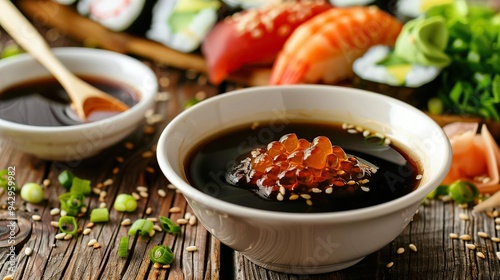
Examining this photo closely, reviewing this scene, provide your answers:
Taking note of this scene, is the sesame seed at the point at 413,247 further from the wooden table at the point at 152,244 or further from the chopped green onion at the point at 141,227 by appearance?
the chopped green onion at the point at 141,227

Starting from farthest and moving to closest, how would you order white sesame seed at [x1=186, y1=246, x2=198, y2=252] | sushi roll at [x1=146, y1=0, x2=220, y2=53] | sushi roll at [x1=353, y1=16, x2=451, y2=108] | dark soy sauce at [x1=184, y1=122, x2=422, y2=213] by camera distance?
sushi roll at [x1=146, y1=0, x2=220, y2=53]
sushi roll at [x1=353, y1=16, x2=451, y2=108]
white sesame seed at [x1=186, y1=246, x2=198, y2=252]
dark soy sauce at [x1=184, y1=122, x2=422, y2=213]

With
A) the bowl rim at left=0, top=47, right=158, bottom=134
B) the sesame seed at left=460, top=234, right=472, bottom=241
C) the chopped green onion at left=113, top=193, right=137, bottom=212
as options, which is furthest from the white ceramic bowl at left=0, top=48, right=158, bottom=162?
the sesame seed at left=460, top=234, right=472, bottom=241

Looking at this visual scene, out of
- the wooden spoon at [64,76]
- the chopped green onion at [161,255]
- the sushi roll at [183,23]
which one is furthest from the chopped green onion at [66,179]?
the sushi roll at [183,23]

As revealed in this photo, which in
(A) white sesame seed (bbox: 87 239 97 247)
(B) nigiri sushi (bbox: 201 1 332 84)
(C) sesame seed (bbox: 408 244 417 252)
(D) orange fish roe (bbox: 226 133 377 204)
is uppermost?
(D) orange fish roe (bbox: 226 133 377 204)

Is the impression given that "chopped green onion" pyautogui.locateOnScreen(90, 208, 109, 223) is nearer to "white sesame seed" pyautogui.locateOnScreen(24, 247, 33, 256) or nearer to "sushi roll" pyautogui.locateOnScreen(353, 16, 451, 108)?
"white sesame seed" pyautogui.locateOnScreen(24, 247, 33, 256)

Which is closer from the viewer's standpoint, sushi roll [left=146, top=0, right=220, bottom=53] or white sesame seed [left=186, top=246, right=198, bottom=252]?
white sesame seed [left=186, top=246, right=198, bottom=252]

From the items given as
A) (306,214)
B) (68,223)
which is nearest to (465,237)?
(306,214)

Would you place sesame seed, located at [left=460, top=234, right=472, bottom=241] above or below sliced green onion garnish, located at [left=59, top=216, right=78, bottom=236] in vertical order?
above
